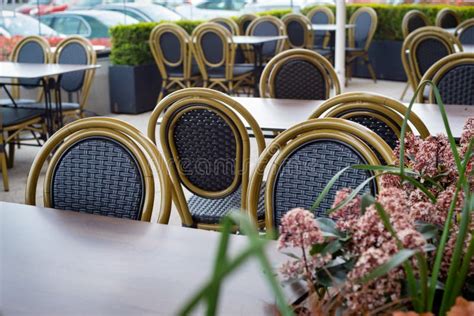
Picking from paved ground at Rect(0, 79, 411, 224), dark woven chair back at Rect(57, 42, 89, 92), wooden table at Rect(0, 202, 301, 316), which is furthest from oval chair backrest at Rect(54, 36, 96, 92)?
wooden table at Rect(0, 202, 301, 316)

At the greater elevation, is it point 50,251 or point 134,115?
point 50,251

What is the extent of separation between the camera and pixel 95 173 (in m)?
2.02

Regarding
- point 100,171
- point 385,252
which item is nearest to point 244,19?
point 100,171

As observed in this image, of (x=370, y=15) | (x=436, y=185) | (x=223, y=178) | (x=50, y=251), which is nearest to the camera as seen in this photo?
(x=436, y=185)

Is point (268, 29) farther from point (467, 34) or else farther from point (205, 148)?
point (205, 148)

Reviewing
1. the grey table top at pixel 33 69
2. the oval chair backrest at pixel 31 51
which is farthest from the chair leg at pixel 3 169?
the oval chair backrest at pixel 31 51

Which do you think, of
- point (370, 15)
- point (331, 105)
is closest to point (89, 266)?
point (331, 105)

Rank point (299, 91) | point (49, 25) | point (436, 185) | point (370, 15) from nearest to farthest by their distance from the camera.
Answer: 1. point (436, 185)
2. point (299, 91)
3. point (49, 25)
4. point (370, 15)

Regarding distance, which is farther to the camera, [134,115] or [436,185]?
[134,115]

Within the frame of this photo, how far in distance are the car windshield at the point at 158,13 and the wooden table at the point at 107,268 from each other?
22.3ft

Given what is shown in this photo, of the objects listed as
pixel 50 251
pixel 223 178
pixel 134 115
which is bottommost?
pixel 134 115

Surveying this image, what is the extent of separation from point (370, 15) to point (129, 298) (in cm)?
852

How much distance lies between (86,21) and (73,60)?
202 cm

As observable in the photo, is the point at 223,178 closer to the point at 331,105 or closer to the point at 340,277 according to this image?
the point at 331,105
